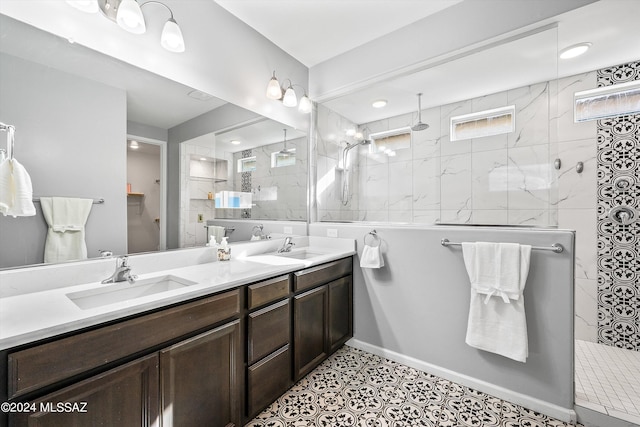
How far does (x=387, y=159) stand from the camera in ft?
9.15

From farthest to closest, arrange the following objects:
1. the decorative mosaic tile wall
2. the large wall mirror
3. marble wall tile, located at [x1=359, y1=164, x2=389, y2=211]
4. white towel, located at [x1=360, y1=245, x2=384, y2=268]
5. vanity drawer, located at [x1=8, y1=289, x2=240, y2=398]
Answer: marble wall tile, located at [x1=359, y1=164, x2=389, y2=211], the decorative mosaic tile wall, white towel, located at [x1=360, y1=245, x2=384, y2=268], the large wall mirror, vanity drawer, located at [x1=8, y1=289, x2=240, y2=398]

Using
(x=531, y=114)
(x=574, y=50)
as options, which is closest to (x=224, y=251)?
(x=531, y=114)

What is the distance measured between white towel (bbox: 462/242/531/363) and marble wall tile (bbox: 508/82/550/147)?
798 mm

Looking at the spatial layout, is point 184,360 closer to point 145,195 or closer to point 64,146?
point 145,195

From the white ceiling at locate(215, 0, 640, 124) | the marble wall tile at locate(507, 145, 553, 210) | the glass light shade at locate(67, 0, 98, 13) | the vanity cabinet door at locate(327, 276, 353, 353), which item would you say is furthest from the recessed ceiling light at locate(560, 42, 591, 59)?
the glass light shade at locate(67, 0, 98, 13)

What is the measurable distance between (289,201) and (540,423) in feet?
7.64

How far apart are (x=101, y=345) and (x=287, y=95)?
219 cm

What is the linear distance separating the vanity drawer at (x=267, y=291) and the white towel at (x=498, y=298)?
4.04 feet

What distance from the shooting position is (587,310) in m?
2.51

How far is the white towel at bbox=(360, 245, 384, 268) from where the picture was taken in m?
2.22

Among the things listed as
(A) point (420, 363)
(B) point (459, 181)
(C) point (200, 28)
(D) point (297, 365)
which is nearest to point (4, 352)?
(D) point (297, 365)

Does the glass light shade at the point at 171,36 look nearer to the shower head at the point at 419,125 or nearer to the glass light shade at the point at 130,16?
the glass light shade at the point at 130,16

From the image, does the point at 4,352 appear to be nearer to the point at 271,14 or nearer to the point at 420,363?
the point at 420,363

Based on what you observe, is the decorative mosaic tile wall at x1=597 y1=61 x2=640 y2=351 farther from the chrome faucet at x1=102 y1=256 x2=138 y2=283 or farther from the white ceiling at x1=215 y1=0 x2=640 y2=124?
the chrome faucet at x1=102 y1=256 x2=138 y2=283
